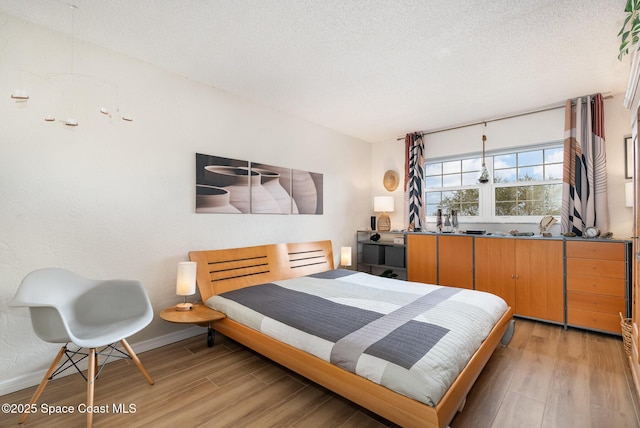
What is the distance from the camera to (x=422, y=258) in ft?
13.8

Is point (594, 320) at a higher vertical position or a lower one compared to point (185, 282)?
lower

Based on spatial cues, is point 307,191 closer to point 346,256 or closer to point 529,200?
point 346,256

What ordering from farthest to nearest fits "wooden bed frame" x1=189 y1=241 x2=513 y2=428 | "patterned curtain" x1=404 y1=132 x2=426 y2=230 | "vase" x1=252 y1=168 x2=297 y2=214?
1. "patterned curtain" x1=404 y1=132 x2=426 y2=230
2. "vase" x1=252 y1=168 x2=297 y2=214
3. "wooden bed frame" x1=189 y1=241 x2=513 y2=428

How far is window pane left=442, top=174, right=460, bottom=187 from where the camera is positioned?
4547 mm

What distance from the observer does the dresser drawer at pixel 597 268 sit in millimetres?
2895

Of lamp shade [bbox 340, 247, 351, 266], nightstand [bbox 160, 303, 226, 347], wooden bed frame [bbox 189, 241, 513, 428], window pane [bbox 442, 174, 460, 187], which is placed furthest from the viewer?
window pane [bbox 442, 174, 460, 187]

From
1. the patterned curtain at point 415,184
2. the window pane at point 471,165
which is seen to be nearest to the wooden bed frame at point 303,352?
the patterned curtain at point 415,184

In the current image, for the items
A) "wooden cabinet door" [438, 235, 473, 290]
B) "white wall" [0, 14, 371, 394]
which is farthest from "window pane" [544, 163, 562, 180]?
"white wall" [0, 14, 371, 394]

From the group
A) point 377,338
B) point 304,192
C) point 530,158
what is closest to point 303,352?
point 377,338

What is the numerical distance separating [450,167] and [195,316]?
4107 millimetres

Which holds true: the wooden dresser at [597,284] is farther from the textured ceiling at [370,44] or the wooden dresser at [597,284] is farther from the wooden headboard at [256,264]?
the wooden headboard at [256,264]

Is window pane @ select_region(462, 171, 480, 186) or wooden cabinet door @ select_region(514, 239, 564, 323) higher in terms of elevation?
window pane @ select_region(462, 171, 480, 186)

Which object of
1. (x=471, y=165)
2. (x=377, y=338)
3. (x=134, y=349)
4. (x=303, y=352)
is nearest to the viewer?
(x=377, y=338)

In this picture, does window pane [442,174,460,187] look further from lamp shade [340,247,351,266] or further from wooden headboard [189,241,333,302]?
wooden headboard [189,241,333,302]
